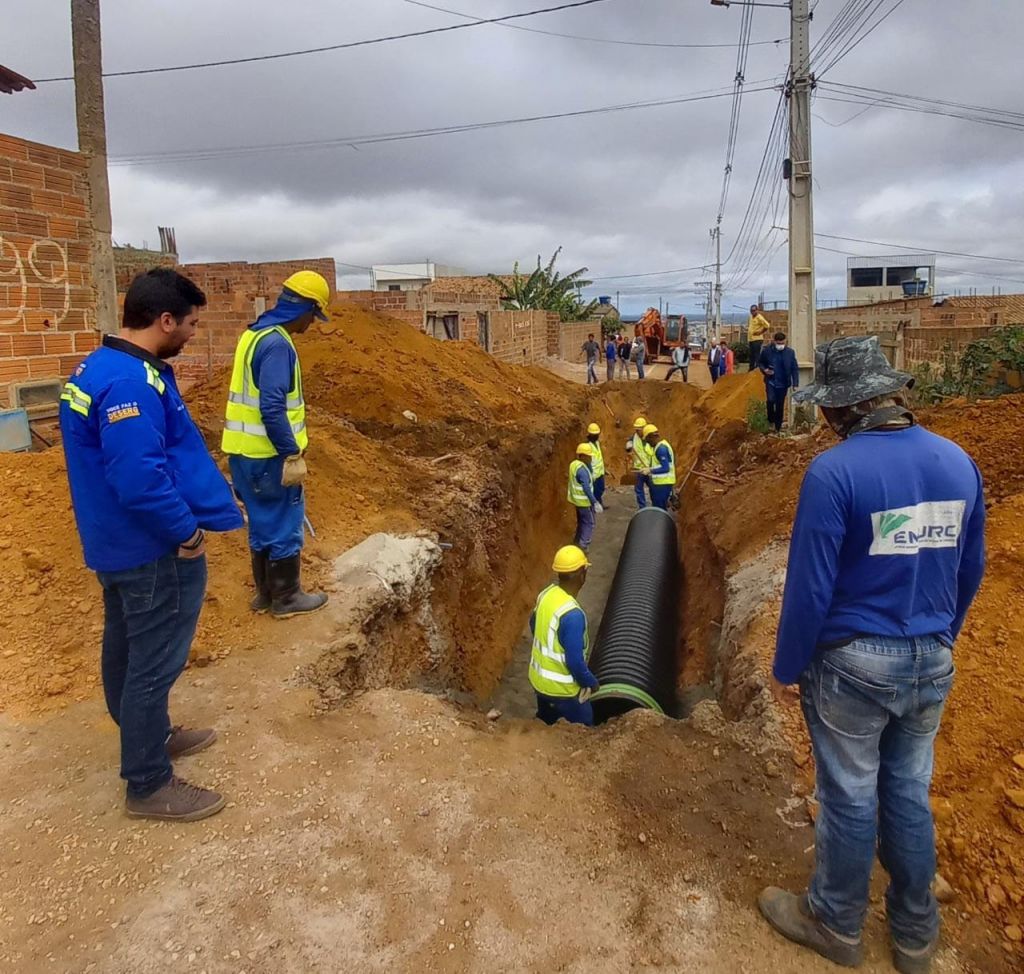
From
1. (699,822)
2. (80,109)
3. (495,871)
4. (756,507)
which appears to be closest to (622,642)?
(756,507)

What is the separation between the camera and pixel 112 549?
2.50 metres

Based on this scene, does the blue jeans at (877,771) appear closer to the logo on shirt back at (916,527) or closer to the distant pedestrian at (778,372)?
the logo on shirt back at (916,527)

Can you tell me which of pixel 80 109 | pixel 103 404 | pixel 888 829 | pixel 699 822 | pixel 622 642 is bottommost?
pixel 622 642

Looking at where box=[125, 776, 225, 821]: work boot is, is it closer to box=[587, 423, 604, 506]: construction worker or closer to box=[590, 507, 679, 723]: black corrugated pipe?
box=[590, 507, 679, 723]: black corrugated pipe

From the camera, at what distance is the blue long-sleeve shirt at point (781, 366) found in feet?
34.9

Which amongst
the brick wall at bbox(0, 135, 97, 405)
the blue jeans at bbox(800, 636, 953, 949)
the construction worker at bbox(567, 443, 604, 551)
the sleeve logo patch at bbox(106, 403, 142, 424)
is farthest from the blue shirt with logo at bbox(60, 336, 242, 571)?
the construction worker at bbox(567, 443, 604, 551)

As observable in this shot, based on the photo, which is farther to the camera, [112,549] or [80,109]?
[80,109]

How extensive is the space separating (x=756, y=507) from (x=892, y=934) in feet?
19.5

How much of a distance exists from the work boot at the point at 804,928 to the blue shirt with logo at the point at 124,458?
2418 millimetres

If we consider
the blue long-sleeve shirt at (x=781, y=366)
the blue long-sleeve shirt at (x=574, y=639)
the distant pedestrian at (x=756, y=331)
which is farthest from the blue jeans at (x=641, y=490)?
the blue long-sleeve shirt at (x=574, y=639)

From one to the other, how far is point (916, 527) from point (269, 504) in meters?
3.56

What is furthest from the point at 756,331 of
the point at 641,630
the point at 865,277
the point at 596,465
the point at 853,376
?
the point at 865,277

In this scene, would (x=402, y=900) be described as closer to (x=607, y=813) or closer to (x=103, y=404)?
(x=607, y=813)

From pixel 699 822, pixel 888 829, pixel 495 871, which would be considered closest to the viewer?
pixel 888 829
